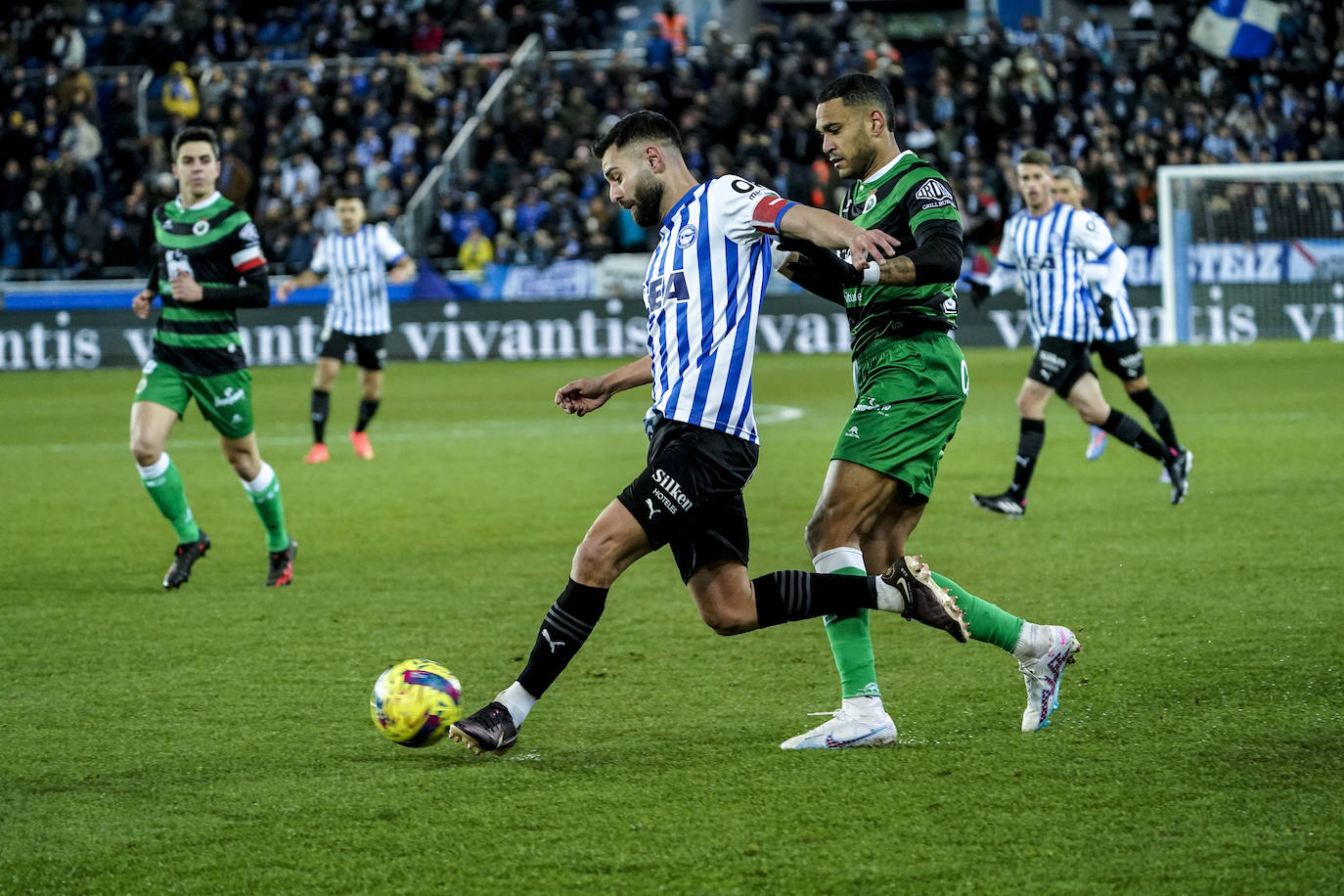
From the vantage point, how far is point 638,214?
524 cm

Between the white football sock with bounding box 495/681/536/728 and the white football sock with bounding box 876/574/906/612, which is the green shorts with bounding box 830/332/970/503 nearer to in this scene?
the white football sock with bounding box 876/574/906/612

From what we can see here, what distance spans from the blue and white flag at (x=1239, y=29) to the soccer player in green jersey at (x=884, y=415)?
2612 cm

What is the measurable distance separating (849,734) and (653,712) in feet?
2.67

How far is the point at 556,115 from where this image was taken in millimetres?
29422

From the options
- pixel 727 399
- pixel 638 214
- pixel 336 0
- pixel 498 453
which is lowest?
pixel 498 453

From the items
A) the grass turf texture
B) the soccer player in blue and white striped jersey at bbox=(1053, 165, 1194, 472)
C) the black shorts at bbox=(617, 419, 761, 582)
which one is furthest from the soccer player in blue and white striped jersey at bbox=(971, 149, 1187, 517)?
the black shorts at bbox=(617, 419, 761, 582)

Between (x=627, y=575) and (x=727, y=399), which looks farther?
(x=627, y=575)

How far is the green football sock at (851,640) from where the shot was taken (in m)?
5.23

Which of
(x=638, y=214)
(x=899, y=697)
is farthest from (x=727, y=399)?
(x=899, y=697)

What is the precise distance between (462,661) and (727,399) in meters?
2.08

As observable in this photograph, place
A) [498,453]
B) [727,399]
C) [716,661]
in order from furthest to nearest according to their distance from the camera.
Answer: [498,453], [716,661], [727,399]

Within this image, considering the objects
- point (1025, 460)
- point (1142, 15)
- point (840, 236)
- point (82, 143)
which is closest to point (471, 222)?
point (82, 143)

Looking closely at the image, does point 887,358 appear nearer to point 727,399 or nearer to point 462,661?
point 727,399

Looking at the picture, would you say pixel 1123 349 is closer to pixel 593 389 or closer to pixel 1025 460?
pixel 1025 460
